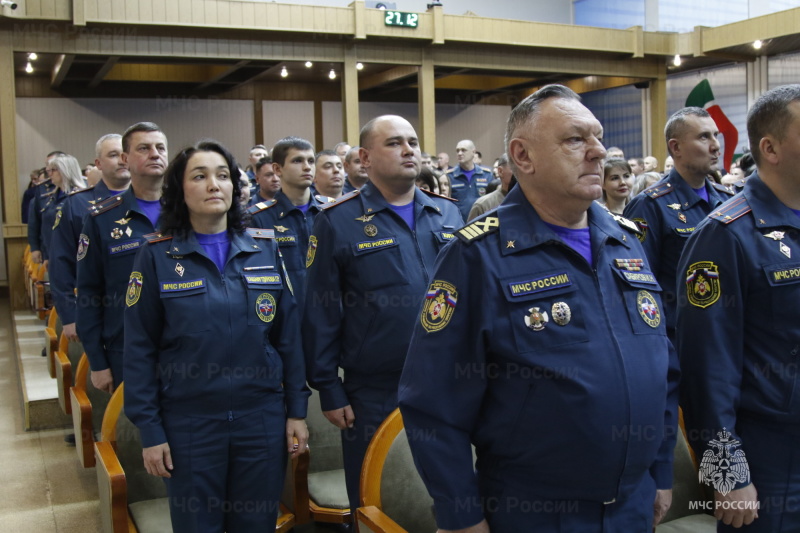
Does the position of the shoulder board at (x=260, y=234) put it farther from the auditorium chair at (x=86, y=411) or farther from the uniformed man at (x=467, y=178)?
the uniformed man at (x=467, y=178)

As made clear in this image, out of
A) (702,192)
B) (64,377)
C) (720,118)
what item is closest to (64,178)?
(64,377)

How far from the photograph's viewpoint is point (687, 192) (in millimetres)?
3164

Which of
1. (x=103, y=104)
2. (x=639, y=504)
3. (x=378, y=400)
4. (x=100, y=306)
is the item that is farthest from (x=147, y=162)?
(x=103, y=104)

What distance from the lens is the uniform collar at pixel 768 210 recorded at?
187 cm

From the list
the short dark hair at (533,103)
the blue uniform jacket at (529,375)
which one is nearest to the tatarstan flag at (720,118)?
the short dark hair at (533,103)

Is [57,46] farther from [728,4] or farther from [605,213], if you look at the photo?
[728,4]

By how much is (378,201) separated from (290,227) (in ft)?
5.46

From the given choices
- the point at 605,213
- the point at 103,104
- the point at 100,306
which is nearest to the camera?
the point at 605,213

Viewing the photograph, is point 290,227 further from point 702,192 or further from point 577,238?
point 577,238

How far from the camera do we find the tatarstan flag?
15.2 m

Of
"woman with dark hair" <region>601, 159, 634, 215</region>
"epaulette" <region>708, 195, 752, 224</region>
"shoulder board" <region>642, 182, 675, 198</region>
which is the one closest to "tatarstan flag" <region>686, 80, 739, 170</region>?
"woman with dark hair" <region>601, 159, 634, 215</region>

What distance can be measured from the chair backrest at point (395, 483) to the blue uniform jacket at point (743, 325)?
749 millimetres

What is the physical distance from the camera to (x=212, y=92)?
50.9ft

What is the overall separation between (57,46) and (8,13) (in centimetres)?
90
